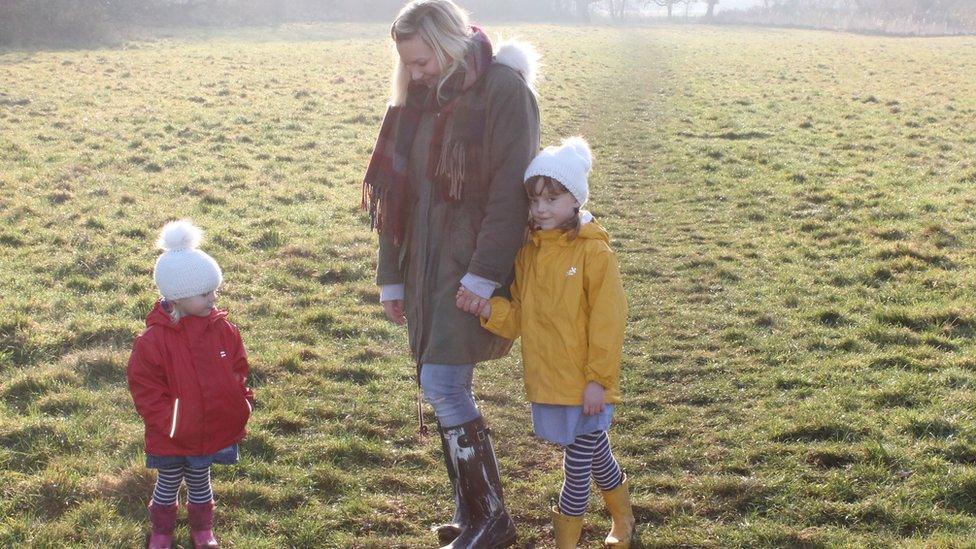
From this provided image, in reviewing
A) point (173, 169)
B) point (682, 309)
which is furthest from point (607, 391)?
point (173, 169)

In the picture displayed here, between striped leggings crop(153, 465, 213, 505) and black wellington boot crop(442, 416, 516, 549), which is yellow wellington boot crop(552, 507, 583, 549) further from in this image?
striped leggings crop(153, 465, 213, 505)

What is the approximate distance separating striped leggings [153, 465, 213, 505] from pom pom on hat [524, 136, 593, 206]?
191cm

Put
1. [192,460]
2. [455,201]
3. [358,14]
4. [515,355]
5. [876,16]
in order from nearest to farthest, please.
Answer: [455,201], [192,460], [515,355], [358,14], [876,16]

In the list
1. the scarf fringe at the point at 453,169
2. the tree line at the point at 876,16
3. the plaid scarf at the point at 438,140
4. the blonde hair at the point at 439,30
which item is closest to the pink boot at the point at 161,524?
the plaid scarf at the point at 438,140

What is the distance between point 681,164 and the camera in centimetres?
1301

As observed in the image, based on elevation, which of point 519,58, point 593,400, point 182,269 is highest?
point 519,58

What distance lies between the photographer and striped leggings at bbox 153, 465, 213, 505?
12.7 feet

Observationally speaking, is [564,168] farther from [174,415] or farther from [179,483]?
[179,483]

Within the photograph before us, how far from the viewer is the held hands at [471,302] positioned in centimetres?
353

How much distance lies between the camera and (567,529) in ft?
12.5

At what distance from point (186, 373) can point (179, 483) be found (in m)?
0.57

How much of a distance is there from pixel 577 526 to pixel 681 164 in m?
9.86

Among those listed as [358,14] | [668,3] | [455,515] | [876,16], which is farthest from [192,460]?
[668,3]

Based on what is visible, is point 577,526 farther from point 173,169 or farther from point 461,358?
point 173,169
